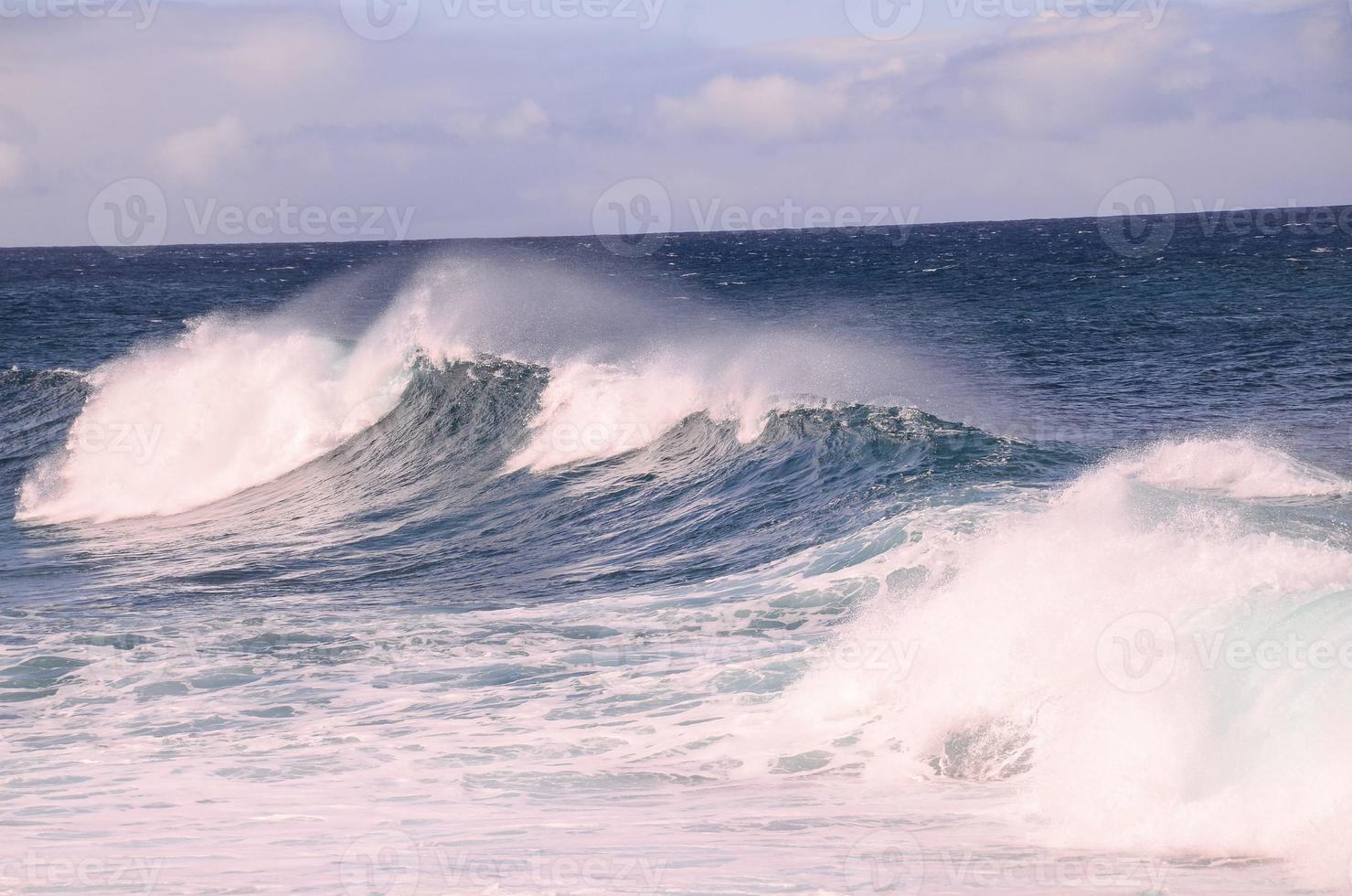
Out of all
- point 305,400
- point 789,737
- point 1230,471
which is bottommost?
point 789,737

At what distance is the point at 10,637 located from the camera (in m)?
10.2

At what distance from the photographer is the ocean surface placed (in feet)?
18.4

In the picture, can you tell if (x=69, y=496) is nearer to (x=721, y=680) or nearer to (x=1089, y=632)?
(x=721, y=680)

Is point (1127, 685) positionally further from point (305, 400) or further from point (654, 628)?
point (305, 400)

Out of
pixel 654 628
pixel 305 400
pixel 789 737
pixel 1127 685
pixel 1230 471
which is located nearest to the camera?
pixel 1127 685

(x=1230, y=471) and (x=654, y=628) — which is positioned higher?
(x=1230, y=471)

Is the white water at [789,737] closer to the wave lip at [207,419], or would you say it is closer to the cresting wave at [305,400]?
the cresting wave at [305,400]

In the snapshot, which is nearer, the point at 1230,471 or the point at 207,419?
the point at 1230,471

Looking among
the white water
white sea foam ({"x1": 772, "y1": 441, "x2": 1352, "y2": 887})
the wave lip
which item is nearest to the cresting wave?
the wave lip

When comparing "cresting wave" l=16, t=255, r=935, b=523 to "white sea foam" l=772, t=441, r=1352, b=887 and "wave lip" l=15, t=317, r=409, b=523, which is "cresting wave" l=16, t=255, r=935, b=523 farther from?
"white sea foam" l=772, t=441, r=1352, b=887

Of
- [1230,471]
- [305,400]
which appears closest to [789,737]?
[1230,471]

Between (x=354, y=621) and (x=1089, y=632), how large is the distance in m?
6.03

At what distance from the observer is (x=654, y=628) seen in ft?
32.3

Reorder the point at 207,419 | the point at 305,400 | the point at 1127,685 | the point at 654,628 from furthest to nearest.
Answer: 1. the point at 305,400
2. the point at 207,419
3. the point at 654,628
4. the point at 1127,685
